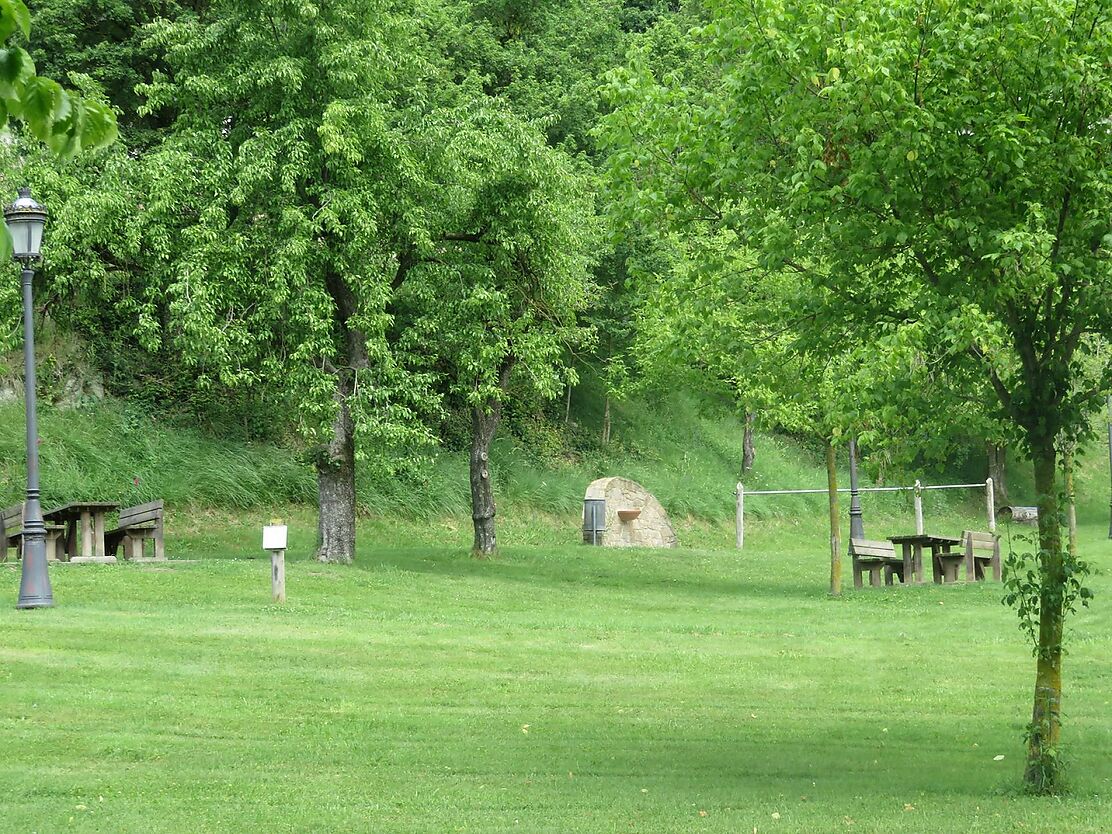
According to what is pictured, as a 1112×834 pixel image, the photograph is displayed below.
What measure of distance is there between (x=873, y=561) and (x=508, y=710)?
13257mm

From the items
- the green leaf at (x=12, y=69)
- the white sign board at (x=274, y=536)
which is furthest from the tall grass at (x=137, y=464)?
the green leaf at (x=12, y=69)

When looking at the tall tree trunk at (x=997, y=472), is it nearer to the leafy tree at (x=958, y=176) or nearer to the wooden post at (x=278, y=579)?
the wooden post at (x=278, y=579)

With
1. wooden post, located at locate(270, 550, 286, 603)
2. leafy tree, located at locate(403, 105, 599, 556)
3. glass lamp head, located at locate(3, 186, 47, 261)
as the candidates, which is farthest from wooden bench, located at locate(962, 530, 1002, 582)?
glass lamp head, located at locate(3, 186, 47, 261)

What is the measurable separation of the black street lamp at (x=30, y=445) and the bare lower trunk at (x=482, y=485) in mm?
10859

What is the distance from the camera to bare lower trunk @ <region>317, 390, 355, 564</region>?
22328mm

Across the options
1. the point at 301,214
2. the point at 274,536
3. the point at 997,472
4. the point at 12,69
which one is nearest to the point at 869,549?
the point at 301,214

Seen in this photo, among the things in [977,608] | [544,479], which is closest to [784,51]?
[977,608]

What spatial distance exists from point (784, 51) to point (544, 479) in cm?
2772

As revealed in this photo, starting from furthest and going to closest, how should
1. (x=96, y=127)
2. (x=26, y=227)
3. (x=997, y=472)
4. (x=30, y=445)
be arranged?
(x=997, y=472), (x=30, y=445), (x=26, y=227), (x=96, y=127)

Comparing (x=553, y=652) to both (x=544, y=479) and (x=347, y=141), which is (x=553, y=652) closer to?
(x=347, y=141)

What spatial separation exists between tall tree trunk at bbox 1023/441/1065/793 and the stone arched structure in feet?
73.4

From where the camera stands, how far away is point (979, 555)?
24.7m

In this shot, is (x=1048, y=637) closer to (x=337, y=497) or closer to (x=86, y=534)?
(x=86, y=534)

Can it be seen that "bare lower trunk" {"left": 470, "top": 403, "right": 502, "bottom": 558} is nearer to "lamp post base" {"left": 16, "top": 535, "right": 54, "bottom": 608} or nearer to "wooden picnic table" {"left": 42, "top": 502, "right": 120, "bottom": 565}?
"wooden picnic table" {"left": 42, "top": 502, "right": 120, "bottom": 565}
